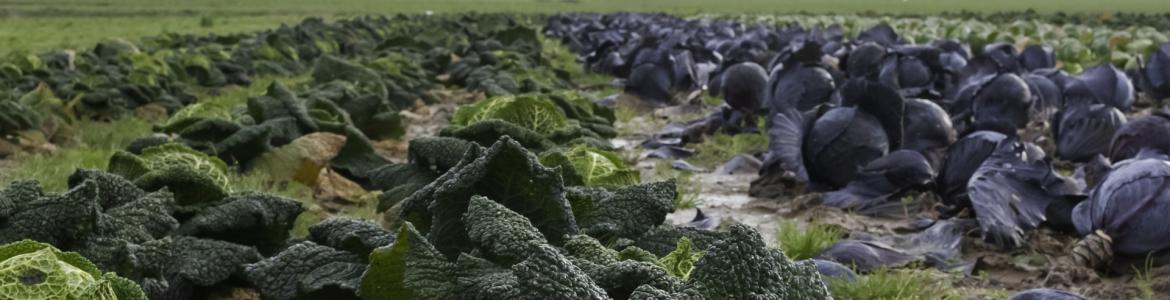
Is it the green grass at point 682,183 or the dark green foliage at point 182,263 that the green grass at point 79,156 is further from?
the green grass at point 682,183

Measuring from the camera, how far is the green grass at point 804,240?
4.59 metres

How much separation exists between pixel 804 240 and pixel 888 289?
2.10 feet

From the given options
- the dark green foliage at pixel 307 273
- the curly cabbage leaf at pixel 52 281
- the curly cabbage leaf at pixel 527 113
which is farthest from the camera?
the curly cabbage leaf at pixel 527 113

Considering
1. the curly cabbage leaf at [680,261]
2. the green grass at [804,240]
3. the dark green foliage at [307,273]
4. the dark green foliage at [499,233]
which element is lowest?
the green grass at [804,240]

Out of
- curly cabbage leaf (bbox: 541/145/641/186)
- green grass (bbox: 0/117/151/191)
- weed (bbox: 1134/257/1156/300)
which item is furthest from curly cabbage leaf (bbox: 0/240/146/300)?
weed (bbox: 1134/257/1156/300)

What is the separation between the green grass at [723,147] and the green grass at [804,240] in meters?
2.46

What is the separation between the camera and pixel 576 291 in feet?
7.29

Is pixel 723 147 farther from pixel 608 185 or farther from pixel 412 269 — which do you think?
pixel 412 269

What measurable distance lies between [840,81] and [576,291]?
6.86 m

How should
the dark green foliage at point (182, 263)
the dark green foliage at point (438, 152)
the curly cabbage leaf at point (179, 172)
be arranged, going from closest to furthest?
1. the dark green foliage at point (182, 263)
2. the curly cabbage leaf at point (179, 172)
3. the dark green foliage at point (438, 152)

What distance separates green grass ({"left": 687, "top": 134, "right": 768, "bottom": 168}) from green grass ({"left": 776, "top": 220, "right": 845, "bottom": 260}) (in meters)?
2.46

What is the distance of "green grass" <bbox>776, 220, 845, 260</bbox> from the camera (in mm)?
4594

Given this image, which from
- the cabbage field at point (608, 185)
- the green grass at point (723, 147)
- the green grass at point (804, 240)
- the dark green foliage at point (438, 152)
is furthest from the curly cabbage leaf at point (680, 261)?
the green grass at point (723, 147)

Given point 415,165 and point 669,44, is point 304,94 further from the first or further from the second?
point 669,44
